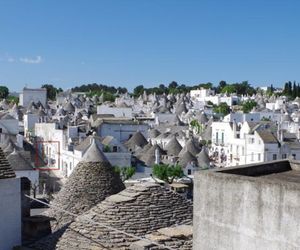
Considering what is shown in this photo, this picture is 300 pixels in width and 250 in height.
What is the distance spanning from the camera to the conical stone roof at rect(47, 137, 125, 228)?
14.4 meters

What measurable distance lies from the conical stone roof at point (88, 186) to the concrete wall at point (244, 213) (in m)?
8.09

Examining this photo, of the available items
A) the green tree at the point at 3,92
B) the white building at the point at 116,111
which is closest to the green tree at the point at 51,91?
the green tree at the point at 3,92

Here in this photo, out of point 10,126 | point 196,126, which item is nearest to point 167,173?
point 10,126

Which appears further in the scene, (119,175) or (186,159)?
(186,159)

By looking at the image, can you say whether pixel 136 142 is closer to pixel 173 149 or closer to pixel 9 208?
pixel 173 149

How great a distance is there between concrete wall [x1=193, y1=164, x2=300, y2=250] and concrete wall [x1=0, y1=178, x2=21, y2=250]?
578 centimetres

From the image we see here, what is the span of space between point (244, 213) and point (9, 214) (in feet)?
22.5

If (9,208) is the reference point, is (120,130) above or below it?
above

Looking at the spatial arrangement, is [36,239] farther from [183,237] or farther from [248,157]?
[248,157]

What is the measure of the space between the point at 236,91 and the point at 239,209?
489 feet

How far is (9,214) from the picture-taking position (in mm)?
11141

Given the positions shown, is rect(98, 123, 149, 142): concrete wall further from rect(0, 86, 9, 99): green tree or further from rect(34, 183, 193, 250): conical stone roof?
rect(0, 86, 9, 99): green tree

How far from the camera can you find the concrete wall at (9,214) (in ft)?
35.9

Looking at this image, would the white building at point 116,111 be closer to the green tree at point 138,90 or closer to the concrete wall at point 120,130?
the concrete wall at point 120,130
